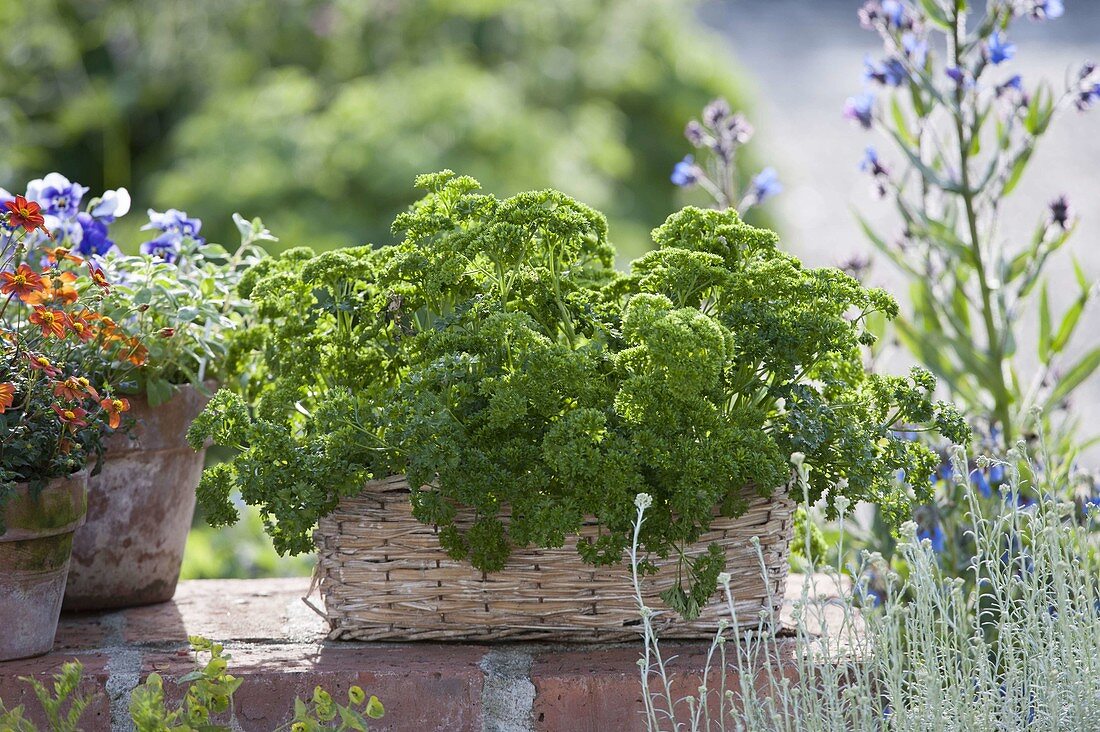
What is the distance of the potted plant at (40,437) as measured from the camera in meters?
1.63

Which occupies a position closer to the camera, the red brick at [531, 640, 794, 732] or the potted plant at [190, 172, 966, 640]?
the potted plant at [190, 172, 966, 640]

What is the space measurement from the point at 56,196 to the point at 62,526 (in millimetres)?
652

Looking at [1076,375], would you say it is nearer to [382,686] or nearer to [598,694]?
[598,694]

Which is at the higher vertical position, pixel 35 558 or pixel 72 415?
pixel 72 415

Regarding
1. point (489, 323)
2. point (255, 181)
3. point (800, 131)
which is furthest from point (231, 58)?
point (489, 323)

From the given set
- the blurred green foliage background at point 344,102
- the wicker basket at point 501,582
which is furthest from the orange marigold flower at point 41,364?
the blurred green foliage background at point 344,102

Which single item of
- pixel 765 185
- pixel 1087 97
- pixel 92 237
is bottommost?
pixel 92 237

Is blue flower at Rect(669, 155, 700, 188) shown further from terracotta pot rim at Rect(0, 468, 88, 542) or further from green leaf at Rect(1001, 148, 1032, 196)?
terracotta pot rim at Rect(0, 468, 88, 542)

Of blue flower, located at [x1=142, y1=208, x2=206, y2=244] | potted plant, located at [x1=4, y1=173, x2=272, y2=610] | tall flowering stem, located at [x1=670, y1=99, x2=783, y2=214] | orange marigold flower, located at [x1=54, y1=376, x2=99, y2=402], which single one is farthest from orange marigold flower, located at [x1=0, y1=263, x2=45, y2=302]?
tall flowering stem, located at [x1=670, y1=99, x2=783, y2=214]

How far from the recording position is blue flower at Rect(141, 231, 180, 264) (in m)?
2.10

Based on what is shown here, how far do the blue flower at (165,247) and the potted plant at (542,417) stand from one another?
35 centimetres

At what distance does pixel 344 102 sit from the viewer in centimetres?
608

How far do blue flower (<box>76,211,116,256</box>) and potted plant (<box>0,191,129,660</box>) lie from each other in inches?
10.6

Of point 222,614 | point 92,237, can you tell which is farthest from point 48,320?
point 222,614
